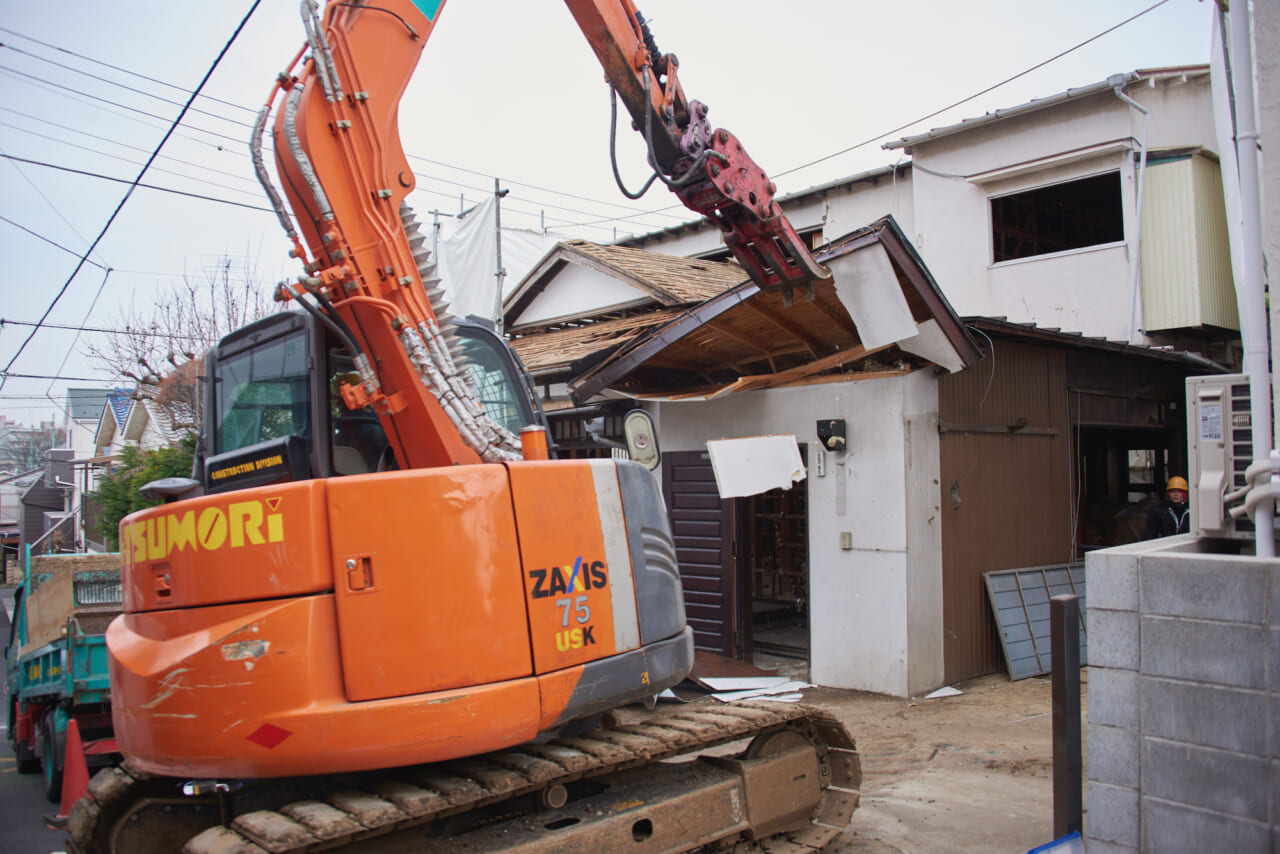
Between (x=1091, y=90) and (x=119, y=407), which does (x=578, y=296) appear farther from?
(x=119, y=407)

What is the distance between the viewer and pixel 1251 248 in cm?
357

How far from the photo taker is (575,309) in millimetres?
13969

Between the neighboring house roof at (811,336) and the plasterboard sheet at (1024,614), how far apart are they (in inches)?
102

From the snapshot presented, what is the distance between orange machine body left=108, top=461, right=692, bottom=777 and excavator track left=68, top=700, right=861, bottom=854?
251 mm

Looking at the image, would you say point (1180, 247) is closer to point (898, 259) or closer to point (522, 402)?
point (898, 259)

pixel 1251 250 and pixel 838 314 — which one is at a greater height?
pixel 838 314

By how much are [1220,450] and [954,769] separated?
3.37 metres

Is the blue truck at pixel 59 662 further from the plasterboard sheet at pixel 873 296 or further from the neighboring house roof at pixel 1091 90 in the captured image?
the neighboring house roof at pixel 1091 90

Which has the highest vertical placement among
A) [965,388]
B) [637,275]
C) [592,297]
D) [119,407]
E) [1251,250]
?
[637,275]

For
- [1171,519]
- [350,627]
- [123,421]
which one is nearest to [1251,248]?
[350,627]

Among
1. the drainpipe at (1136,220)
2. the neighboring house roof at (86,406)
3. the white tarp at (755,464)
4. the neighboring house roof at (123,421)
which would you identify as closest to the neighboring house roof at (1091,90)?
the drainpipe at (1136,220)

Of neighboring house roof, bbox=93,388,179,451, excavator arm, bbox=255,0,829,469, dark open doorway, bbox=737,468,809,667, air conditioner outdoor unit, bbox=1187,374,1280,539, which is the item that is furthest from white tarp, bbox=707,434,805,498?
neighboring house roof, bbox=93,388,179,451

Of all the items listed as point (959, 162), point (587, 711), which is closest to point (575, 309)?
point (959, 162)

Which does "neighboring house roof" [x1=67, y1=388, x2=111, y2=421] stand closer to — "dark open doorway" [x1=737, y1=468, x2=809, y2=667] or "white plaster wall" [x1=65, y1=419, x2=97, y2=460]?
"white plaster wall" [x1=65, y1=419, x2=97, y2=460]
